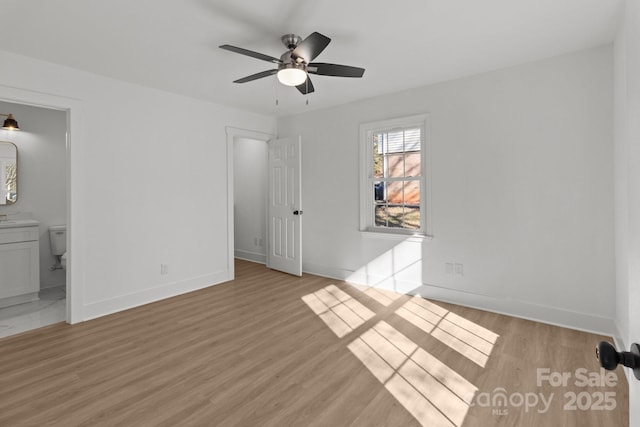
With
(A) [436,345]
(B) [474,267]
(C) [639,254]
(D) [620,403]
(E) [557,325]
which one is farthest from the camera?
(B) [474,267]

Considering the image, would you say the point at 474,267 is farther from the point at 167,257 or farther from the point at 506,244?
the point at 167,257

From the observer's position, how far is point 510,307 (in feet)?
11.3

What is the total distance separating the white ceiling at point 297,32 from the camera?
232cm


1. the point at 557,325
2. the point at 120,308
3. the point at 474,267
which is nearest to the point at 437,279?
the point at 474,267

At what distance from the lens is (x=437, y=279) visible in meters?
3.96

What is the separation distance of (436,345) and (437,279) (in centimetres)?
128

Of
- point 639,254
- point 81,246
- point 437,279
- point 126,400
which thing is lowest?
point 126,400

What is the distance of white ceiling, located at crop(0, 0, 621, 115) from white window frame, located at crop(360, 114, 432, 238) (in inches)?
25.0

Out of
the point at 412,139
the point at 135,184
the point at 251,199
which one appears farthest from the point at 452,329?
the point at 251,199

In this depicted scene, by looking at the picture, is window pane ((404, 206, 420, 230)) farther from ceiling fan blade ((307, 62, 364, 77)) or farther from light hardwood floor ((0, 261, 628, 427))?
ceiling fan blade ((307, 62, 364, 77))

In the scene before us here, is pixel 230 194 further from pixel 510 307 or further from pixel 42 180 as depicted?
pixel 510 307

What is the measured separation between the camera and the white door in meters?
5.03

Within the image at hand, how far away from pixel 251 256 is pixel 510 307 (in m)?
4.41

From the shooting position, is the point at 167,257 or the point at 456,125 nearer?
the point at 456,125
